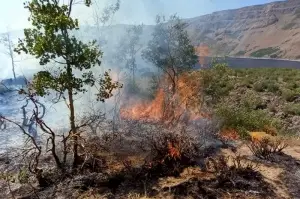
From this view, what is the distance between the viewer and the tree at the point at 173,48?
25.1 meters

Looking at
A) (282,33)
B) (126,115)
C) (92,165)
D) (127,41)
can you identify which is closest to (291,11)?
(282,33)

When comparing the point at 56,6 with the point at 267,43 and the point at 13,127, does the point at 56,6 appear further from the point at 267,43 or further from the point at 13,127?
the point at 267,43

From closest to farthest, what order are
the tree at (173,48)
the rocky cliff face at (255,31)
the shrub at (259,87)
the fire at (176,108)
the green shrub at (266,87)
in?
the fire at (176,108)
the tree at (173,48)
the green shrub at (266,87)
the shrub at (259,87)
the rocky cliff face at (255,31)

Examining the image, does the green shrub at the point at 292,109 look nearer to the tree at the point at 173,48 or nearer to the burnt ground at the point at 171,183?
the tree at the point at 173,48

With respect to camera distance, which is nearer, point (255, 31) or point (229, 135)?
point (229, 135)

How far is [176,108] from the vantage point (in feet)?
61.7

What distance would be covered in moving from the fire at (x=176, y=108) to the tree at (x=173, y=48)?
4.42ft

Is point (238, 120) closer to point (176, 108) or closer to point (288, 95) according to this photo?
point (176, 108)

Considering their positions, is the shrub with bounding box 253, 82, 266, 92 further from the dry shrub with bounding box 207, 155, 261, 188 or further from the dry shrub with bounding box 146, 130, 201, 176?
the dry shrub with bounding box 207, 155, 261, 188

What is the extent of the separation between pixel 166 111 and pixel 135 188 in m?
10.2

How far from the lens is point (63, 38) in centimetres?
897

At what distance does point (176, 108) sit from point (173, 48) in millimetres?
8572

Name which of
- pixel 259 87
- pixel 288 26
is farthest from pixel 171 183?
pixel 288 26

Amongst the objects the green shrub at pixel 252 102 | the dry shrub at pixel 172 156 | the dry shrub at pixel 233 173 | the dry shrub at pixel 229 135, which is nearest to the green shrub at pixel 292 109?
the green shrub at pixel 252 102
